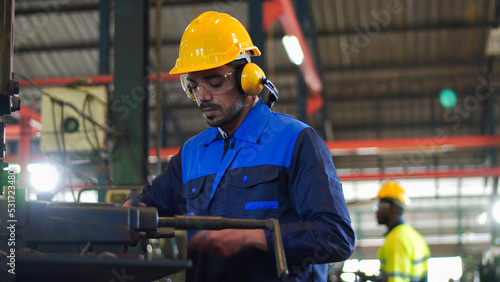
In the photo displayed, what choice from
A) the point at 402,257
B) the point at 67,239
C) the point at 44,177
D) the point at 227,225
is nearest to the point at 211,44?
the point at 227,225

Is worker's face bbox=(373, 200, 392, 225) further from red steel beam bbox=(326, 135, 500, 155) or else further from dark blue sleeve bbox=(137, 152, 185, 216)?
red steel beam bbox=(326, 135, 500, 155)

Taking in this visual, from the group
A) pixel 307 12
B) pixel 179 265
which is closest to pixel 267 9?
pixel 307 12

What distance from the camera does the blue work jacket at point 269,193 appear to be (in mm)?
1922

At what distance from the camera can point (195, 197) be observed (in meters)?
2.27

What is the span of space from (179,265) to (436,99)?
17.2 metres

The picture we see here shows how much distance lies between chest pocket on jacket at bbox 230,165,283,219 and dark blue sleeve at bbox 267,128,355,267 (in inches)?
2.4

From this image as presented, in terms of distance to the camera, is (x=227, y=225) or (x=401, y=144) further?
(x=401, y=144)

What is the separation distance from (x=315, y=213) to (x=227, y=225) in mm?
450

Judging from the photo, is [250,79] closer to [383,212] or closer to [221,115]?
[221,115]

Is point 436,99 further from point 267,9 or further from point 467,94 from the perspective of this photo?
point 267,9

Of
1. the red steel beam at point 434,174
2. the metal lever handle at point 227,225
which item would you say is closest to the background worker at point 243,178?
the metal lever handle at point 227,225

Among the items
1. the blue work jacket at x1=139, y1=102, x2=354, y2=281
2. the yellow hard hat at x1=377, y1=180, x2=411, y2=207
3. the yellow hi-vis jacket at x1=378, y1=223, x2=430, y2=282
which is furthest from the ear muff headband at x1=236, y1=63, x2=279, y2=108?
the yellow hard hat at x1=377, y1=180, x2=411, y2=207

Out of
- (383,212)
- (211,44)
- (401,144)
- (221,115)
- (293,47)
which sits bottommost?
(383,212)

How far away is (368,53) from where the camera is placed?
15266mm
